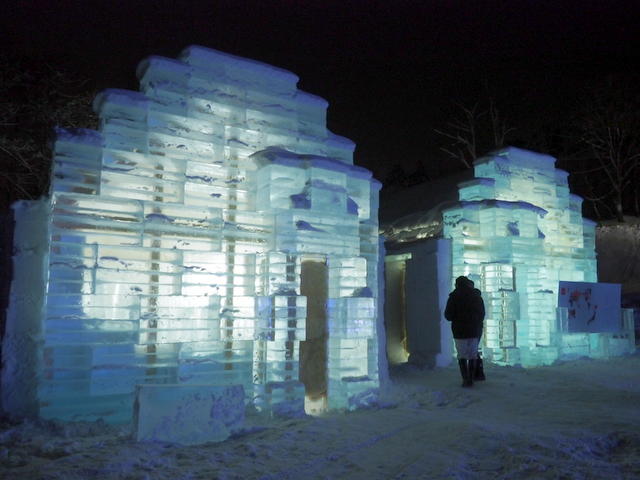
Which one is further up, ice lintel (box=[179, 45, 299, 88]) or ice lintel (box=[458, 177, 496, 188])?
ice lintel (box=[179, 45, 299, 88])

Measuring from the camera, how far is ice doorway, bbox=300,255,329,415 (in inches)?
307

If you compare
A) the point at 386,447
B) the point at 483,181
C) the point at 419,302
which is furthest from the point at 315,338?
the point at 483,181

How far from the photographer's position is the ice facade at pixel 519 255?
36.9 ft

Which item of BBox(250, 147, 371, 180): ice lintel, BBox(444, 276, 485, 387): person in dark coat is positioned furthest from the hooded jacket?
BBox(250, 147, 371, 180): ice lintel

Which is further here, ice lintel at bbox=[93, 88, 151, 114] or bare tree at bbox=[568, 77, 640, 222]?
bare tree at bbox=[568, 77, 640, 222]

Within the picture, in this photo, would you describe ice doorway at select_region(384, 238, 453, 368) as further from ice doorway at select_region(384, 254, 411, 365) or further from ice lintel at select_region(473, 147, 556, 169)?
ice lintel at select_region(473, 147, 556, 169)

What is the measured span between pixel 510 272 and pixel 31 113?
12098 millimetres

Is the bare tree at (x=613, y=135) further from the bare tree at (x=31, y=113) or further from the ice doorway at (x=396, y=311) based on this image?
the bare tree at (x=31, y=113)

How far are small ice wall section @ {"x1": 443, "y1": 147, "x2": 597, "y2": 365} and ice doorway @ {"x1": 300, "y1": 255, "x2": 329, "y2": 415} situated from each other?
4.24m

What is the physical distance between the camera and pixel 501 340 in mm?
11133

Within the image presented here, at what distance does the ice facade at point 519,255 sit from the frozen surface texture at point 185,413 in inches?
279

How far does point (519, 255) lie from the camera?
37.3 feet

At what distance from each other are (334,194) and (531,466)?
14.4ft

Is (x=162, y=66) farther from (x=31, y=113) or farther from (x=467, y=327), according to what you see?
(x=31, y=113)
